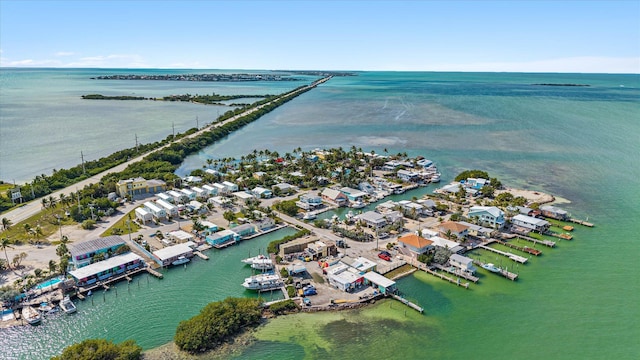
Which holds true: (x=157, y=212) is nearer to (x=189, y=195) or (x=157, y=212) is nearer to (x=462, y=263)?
(x=189, y=195)

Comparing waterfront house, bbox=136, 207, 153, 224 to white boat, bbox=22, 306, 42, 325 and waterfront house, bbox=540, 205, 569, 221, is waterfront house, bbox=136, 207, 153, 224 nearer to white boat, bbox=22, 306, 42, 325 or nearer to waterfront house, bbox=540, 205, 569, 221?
white boat, bbox=22, 306, 42, 325

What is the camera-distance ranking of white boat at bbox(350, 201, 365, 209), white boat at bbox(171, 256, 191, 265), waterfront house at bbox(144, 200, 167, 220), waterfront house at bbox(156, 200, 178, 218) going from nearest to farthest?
white boat at bbox(171, 256, 191, 265) < waterfront house at bbox(144, 200, 167, 220) < waterfront house at bbox(156, 200, 178, 218) < white boat at bbox(350, 201, 365, 209)

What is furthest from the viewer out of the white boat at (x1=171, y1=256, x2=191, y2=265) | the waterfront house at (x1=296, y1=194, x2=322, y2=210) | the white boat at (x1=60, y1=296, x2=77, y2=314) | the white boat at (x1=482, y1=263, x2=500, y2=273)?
the waterfront house at (x1=296, y1=194, x2=322, y2=210)

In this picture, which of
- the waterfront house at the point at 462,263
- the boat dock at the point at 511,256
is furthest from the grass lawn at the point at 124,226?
the boat dock at the point at 511,256

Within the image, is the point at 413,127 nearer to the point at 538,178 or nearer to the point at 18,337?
the point at 538,178

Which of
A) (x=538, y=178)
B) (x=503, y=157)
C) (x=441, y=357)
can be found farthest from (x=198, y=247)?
(x=503, y=157)

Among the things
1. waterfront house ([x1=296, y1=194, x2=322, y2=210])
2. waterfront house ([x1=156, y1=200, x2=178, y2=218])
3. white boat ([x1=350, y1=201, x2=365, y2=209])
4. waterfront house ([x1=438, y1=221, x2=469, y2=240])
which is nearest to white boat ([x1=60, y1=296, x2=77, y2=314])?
waterfront house ([x1=156, y1=200, x2=178, y2=218])

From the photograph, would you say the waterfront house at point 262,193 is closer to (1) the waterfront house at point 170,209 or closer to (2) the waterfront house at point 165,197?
(2) the waterfront house at point 165,197
